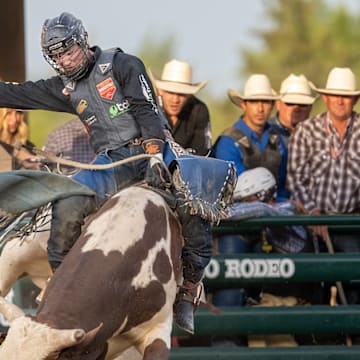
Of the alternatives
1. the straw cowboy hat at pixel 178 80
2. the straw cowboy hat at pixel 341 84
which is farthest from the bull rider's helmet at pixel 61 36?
the straw cowboy hat at pixel 341 84


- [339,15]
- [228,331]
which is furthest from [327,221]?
[339,15]

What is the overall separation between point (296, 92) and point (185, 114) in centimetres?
151

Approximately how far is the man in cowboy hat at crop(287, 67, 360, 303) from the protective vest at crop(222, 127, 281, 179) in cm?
12

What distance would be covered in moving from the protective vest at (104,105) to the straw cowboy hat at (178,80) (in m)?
2.17

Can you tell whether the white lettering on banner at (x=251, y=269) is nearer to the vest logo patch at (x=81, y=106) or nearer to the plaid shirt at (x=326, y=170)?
the plaid shirt at (x=326, y=170)

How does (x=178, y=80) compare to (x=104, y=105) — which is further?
(x=178, y=80)

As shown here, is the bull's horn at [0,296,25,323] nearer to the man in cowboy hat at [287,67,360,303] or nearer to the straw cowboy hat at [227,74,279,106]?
the man in cowboy hat at [287,67,360,303]

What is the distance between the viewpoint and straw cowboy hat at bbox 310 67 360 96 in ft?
30.9

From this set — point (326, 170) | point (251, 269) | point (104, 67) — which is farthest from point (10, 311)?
point (326, 170)

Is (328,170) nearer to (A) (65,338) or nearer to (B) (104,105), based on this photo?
(B) (104,105)

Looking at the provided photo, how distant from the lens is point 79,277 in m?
6.30

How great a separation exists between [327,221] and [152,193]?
6.54ft

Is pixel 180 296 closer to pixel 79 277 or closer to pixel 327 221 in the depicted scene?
pixel 79 277

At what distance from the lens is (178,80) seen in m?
9.47
